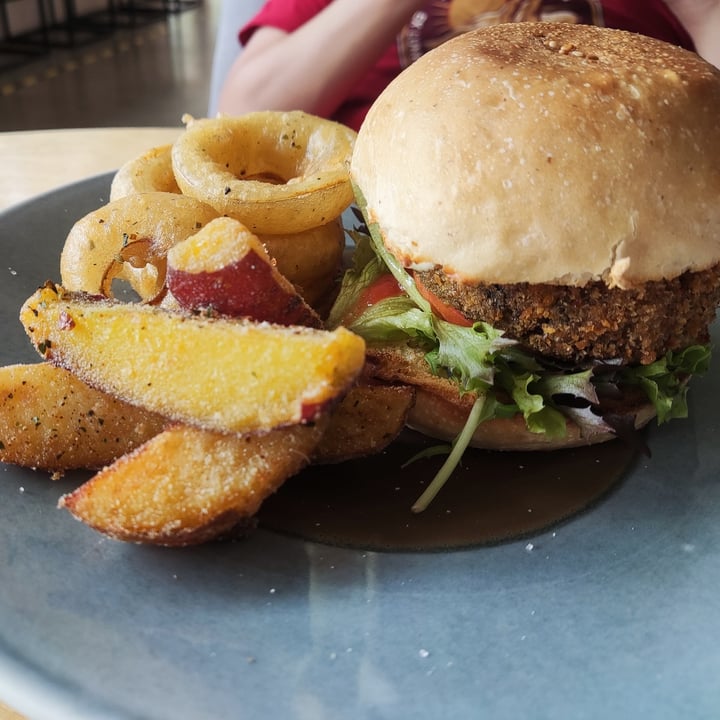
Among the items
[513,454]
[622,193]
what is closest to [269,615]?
[513,454]

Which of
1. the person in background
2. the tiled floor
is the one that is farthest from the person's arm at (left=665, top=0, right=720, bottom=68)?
the tiled floor

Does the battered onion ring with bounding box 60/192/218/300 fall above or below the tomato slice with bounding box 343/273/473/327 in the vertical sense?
above

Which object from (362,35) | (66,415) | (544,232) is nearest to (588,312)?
(544,232)

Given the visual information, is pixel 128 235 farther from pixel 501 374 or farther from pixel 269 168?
pixel 501 374

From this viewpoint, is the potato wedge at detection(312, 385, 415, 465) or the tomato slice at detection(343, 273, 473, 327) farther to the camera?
the tomato slice at detection(343, 273, 473, 327)

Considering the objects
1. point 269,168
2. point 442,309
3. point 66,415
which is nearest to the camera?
point 66,415

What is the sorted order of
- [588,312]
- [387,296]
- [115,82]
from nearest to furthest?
[588,312], [387,296], [115,82]

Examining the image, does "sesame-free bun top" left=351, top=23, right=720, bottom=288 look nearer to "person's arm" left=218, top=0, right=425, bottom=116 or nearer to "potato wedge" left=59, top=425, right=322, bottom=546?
"potato wedge" left=59, top=425, right=322, bottom=546
